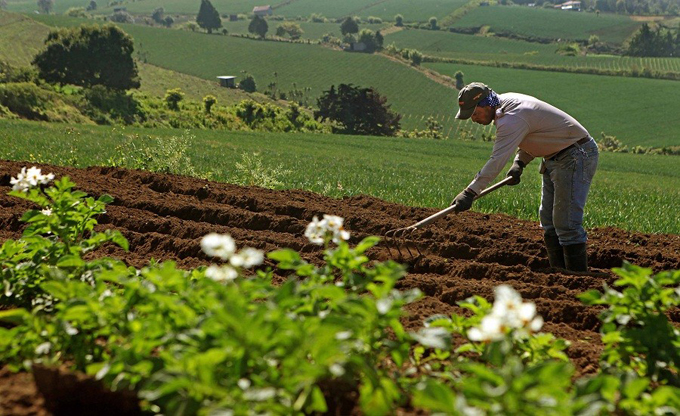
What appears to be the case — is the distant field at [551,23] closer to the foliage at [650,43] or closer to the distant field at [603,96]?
the foliage at [650,43]

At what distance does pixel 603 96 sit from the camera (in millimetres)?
67688

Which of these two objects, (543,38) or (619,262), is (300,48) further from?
(619,262)

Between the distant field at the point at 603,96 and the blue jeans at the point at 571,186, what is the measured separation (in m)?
50.7

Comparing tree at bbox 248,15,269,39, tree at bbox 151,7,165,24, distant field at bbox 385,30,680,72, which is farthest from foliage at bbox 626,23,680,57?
tree at bbox 151,7,165,24

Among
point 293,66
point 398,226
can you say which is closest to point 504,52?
point 293,66

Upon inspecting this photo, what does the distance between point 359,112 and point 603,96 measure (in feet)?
93.0

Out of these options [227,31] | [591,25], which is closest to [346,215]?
[227,31]

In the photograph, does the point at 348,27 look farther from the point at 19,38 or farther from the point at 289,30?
the point at 19,38

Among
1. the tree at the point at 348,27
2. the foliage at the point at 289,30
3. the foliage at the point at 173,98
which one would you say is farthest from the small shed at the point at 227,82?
the tree at the point at 348,27

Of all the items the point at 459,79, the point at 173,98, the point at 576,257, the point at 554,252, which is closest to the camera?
the point at 576,257

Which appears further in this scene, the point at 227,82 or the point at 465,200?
the point at 227,82

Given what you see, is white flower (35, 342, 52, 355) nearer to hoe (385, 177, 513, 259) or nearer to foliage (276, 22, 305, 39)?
hoe (385, 177, 513, 259)

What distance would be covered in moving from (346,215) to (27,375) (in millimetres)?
6281

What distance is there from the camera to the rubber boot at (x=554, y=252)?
722 centimetres
